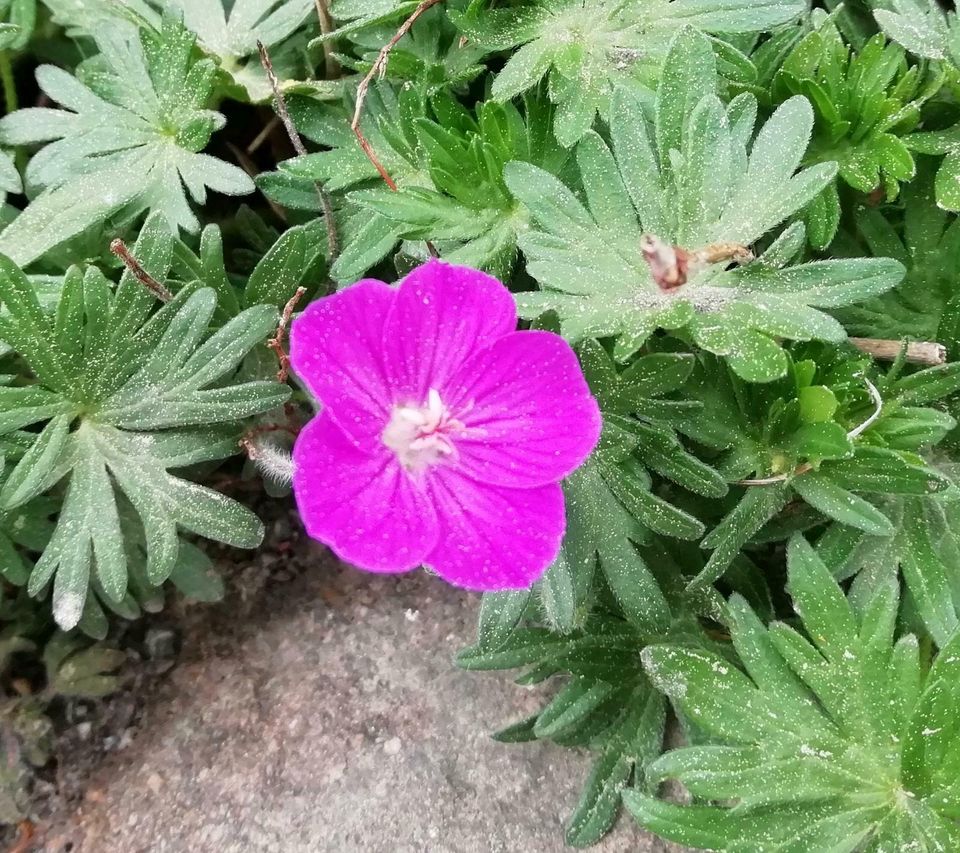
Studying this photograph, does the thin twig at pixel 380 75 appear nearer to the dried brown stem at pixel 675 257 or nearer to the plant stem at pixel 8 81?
the dried brown stem at pixel 675 257

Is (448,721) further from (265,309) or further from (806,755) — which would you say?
(265,309)

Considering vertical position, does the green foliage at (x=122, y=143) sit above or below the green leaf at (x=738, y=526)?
above

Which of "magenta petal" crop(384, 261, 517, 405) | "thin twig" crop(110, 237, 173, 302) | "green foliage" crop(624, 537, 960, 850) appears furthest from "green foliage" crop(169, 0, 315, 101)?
"green foliage" crop(624, 537, 960, 850)

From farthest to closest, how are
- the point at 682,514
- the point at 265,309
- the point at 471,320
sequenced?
the point at 265,309 → the point at 682,514 → the point at 471,320

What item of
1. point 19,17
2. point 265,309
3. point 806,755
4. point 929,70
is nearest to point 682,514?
point 806,755

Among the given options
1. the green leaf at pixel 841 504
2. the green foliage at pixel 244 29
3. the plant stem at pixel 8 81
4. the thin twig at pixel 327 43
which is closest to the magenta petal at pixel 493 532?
the green leaf at pixel 841 504

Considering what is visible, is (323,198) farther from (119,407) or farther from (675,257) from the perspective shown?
(675,257)
